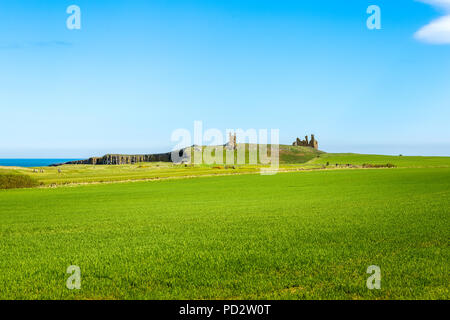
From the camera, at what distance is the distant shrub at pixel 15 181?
49.9 meters

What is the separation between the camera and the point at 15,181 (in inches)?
2000

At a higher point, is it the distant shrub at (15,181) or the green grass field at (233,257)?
the green grass field at (233,257)

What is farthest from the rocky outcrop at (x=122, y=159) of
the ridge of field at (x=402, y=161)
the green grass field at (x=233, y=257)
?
the green grass field at (x=233, y=257)

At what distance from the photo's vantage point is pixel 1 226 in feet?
60.3

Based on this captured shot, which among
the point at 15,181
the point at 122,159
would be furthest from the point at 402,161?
the point at 122,159

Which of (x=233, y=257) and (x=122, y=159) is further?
(x=122, y=159)

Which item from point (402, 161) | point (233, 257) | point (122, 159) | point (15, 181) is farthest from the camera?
point (122, 159)

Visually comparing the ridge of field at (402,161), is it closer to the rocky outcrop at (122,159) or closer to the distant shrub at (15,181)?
the rocky outcrop at (122,159)

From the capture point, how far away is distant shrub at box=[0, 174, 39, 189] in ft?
164

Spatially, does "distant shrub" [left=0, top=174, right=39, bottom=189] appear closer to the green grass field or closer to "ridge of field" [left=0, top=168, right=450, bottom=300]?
the green grass field

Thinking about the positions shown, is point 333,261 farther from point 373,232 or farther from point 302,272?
point 373,232

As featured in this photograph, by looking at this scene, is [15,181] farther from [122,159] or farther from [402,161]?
[122,159]

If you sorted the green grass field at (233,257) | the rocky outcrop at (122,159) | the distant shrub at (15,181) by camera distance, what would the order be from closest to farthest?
the green grass field at (233,257) → the distant shrub at (15,181) → the rocky outcrop at (122,159)
